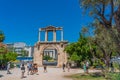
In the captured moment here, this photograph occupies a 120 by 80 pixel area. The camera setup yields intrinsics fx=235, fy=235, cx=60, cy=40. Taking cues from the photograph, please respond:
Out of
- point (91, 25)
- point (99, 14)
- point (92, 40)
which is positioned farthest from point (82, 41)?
point (99, 14)

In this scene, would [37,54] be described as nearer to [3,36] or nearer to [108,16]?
[3,36]

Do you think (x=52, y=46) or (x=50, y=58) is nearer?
(x=52, y=46)

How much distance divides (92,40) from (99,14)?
26.8ft

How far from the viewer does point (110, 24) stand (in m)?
15.1

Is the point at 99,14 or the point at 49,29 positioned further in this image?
the point at 49,29

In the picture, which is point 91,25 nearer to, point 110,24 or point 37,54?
point 110,24

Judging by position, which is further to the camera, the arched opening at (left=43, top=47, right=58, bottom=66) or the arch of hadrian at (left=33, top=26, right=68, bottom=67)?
the arched opening at (left=43, top=47, right=58, bottom=66)

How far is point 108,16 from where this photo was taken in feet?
52.4

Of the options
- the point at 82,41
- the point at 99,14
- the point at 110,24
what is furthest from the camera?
the point at 82,41

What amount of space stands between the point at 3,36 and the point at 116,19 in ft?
125

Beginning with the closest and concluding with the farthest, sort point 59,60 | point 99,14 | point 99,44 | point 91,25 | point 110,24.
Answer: point 110,24 → point 99,14 → point 91,25 → point 99,44 → point 59,60

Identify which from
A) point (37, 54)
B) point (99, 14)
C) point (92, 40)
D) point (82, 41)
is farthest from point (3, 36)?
point (99, 14)

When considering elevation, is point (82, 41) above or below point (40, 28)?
below

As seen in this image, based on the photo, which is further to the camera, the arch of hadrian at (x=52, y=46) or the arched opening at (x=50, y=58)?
the arched opening at (x=50, y=58)
